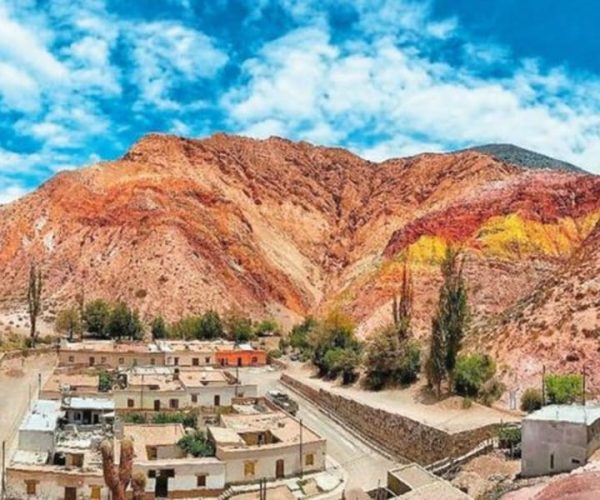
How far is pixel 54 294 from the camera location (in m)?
96.1

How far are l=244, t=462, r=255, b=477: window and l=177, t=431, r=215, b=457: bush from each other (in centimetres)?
167

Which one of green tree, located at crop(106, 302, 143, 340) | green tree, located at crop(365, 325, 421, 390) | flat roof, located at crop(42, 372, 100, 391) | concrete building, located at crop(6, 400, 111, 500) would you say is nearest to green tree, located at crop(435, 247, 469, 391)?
green tree, located at crop(365, 325, 421, 390)

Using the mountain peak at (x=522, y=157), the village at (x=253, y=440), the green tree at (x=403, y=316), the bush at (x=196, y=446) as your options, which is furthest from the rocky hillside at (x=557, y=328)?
the mountain peak at (x=522, y=157)

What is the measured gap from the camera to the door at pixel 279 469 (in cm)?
3556

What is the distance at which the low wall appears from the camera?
35.7 m

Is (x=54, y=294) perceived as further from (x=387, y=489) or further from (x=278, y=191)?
(x=387, y=489)

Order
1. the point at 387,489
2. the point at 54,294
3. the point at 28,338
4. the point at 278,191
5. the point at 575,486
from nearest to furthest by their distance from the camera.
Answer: the point at 575,486
the point at 387,489
the point at 28,338
the point at 54,294
the point at 278,191

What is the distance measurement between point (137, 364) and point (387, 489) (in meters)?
35.0

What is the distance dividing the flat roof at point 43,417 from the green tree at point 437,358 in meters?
18.7

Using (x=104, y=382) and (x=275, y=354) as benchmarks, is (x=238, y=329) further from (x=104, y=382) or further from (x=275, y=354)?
(x=104, y=382)

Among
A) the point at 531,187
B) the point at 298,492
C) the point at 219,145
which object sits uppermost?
the point at 219,145

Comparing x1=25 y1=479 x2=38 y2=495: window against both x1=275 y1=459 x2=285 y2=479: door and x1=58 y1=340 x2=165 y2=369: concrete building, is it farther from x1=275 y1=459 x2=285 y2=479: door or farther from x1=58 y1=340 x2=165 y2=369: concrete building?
x1=58 y1=340 x2=165 y2=369: concrete building

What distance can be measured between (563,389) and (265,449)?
13.8 meters

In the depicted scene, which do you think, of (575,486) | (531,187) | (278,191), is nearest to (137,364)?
(575,486)
